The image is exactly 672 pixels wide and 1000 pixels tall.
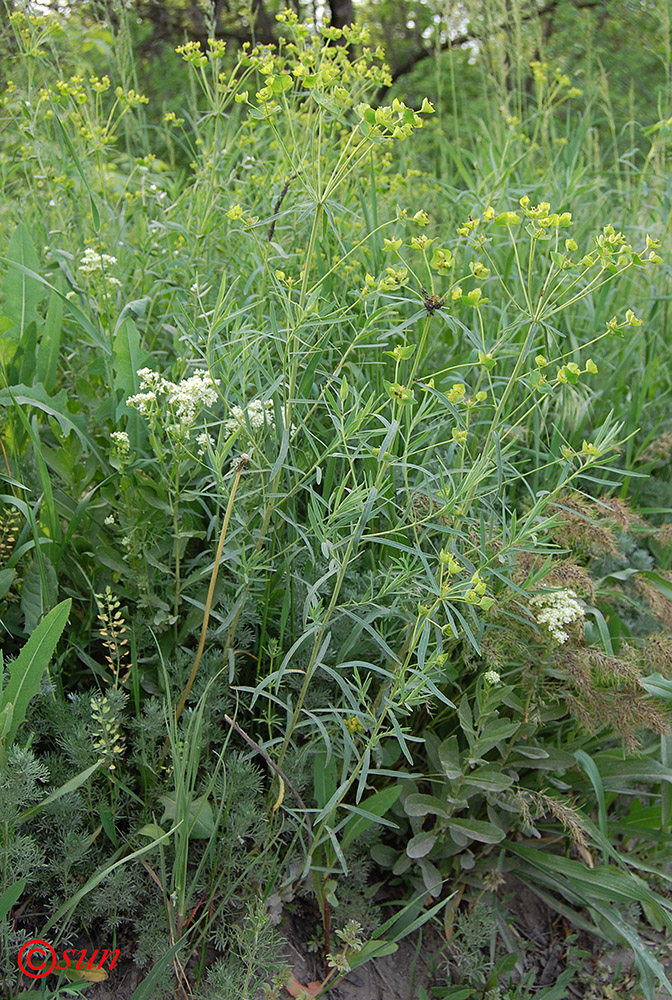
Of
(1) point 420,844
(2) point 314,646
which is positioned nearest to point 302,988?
(1) point 420,844

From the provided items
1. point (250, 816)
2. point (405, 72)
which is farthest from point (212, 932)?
point (405, 72)

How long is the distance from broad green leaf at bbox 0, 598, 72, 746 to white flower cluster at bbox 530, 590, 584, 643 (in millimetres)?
928

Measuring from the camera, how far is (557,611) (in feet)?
5.55

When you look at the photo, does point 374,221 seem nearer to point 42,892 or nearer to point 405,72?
point 42,892

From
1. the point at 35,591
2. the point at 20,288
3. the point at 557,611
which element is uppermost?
the point at 20,288

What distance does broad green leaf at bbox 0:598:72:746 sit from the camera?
1.51 meters

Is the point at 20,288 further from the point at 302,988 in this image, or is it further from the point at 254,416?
the point at 302,988

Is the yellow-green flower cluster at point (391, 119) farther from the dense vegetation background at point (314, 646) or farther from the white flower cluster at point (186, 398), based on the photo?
the white flower cluster at point (186, 398)

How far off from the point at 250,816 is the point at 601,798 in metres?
0.77

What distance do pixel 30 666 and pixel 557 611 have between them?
3.40 feet

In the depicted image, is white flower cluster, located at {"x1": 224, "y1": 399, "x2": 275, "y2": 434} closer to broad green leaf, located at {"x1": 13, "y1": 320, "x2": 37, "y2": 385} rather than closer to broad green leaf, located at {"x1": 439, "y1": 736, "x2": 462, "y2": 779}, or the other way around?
broad green leaf, located at {"x1": 13, "y1": 320, "x2": 37, "y2": 385}

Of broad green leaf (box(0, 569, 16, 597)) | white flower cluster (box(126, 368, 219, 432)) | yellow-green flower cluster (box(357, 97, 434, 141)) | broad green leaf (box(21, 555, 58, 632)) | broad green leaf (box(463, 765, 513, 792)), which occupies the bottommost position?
broad green leaf (box(463, 765, 513, 792))

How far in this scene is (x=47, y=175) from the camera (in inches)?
93.1

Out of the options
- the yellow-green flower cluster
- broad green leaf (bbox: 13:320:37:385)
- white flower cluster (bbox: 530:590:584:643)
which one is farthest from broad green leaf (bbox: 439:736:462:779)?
broad green leaf (bbox: 13:320:37:385)
